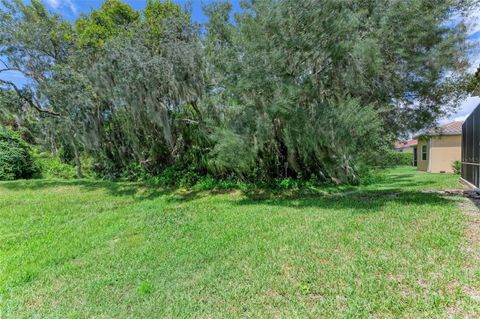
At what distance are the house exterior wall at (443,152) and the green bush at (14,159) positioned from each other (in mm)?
20529

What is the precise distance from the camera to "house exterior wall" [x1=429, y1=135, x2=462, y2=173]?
14219mm

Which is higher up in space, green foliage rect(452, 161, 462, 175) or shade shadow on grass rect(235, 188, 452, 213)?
green foliage rect(452, 161, 462, 175)

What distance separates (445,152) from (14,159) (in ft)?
72.1

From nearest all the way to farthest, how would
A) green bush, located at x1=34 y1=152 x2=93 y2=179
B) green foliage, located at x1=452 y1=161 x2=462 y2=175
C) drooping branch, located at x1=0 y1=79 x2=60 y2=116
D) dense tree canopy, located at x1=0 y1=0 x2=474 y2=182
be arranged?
dense tree canopy, located at x1=0 y1=0 x2=474 y2=182 → drooping branch, located at x1=0 y1=79 x2=60 y2=116 → green bush, located at x1=34 y1=152 x2=93 y2=179 → green foliage, located at x1=452 y1=161 x2=462 y2=175

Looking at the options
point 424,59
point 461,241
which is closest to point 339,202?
point 461,241

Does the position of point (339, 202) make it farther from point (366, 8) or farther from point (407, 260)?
point (366, 8)

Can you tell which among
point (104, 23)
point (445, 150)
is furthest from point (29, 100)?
point (445, 150)

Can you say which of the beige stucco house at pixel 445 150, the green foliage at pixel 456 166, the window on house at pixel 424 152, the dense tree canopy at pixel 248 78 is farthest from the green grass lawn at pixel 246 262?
the window on house at pixel 424 152

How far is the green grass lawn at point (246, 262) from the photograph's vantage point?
2281 mm

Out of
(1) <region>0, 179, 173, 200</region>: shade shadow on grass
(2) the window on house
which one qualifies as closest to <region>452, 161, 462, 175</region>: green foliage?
(2) the window on house

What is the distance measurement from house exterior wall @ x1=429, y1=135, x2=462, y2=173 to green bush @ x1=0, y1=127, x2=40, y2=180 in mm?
20789

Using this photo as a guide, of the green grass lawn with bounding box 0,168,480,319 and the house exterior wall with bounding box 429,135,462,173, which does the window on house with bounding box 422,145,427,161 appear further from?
the green grass lawn with bounding box 0,168,480,319

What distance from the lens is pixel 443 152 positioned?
48.4 ft

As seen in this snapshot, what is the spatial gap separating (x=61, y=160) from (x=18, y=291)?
1377 cm
